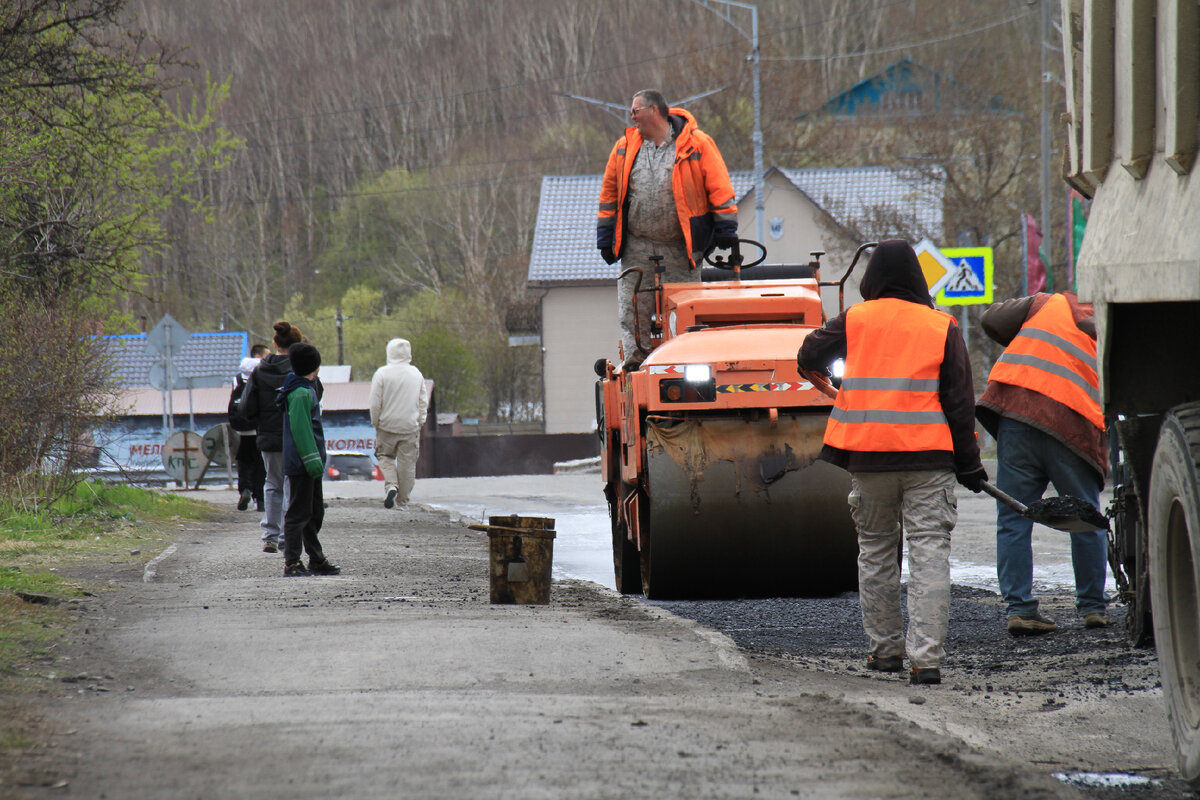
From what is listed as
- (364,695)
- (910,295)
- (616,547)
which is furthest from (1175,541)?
(616,547)

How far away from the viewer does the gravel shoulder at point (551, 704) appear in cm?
379

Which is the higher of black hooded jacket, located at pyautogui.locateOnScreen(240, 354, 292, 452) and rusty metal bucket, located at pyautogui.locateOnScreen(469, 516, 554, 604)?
black hooded jacket, located at pyautogui.locateOnScreen(240, 354, 292, 452)

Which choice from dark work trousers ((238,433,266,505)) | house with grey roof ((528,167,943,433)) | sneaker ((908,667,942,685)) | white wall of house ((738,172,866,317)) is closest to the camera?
sneaker ((908,667,942,685))

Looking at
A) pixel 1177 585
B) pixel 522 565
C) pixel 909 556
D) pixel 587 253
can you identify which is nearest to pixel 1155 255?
pixel 1177 585

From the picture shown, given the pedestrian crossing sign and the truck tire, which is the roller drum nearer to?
the truck tire

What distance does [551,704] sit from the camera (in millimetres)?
4664

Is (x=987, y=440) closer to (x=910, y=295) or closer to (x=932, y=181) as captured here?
(x=932, y=181)

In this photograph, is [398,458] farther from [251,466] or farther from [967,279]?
[967,279]

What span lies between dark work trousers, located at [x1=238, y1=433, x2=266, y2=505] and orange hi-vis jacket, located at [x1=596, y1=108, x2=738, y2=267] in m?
6.64

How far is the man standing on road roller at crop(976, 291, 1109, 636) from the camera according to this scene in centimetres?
718

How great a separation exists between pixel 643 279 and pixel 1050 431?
2650mm

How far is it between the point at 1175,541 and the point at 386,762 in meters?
2.21

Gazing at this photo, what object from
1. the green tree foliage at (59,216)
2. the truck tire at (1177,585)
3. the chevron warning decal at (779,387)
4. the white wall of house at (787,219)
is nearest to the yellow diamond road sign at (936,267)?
the chevron warning decal at (779,387)

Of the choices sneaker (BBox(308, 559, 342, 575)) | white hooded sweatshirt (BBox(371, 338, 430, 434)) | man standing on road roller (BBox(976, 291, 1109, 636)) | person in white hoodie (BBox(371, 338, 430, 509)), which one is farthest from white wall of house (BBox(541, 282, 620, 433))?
man standing on road roller (BBox(976, 291, 1109, 636))
